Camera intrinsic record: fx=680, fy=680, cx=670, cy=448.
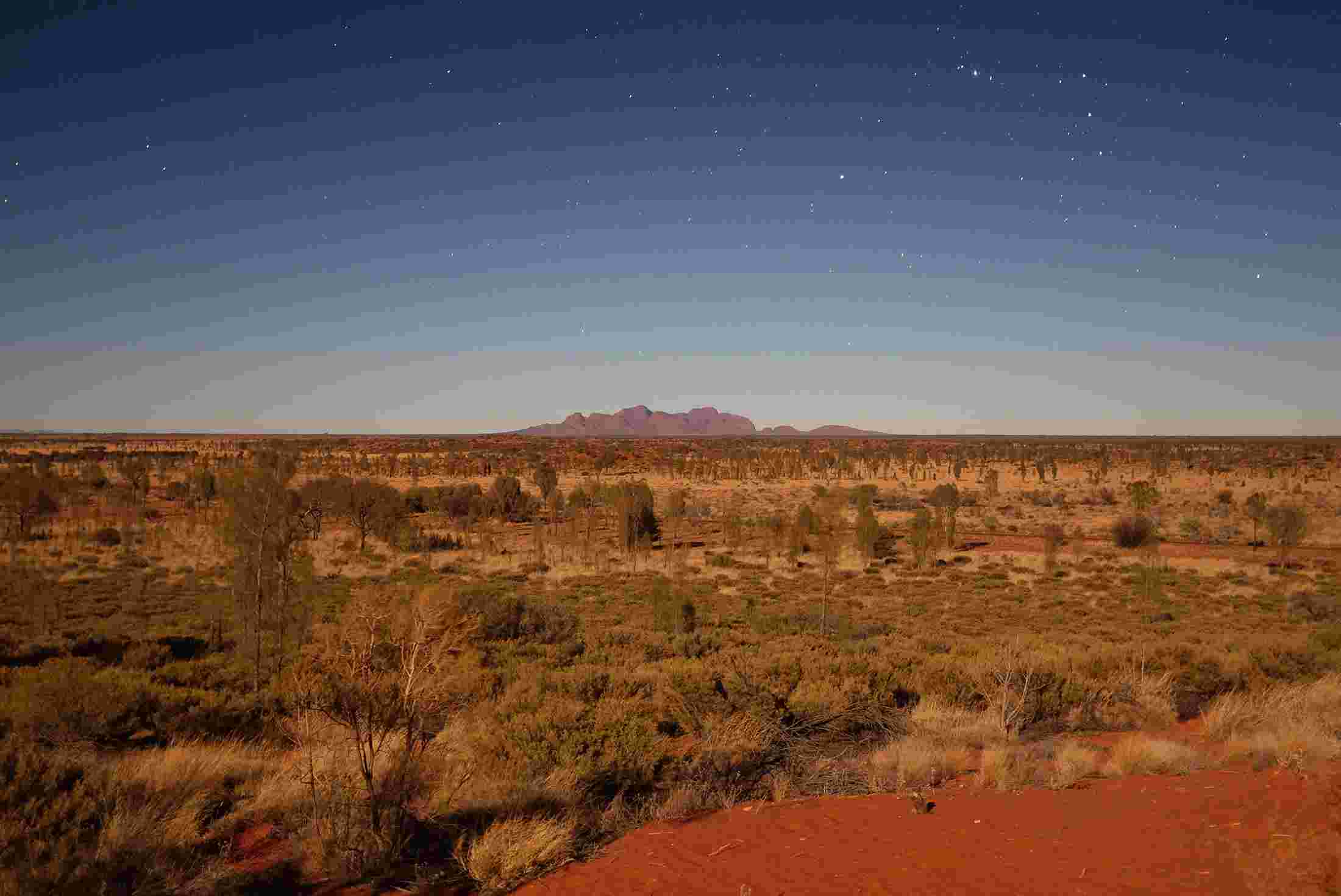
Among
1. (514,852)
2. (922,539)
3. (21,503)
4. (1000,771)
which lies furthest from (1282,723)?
(21,503)

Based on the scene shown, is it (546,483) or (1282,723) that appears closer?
(1282,723)

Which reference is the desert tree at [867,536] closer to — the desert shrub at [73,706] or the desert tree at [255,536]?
the desert tree at [255,536]

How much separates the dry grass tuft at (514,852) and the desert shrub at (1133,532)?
3687cm

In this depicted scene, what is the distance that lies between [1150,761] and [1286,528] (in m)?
29.9

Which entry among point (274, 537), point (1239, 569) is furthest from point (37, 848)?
point (1239, 569)

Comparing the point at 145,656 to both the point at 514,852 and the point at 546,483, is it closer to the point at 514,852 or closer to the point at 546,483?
the point at 514,852

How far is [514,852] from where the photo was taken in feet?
18.7

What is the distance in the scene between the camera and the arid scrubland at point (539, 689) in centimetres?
609

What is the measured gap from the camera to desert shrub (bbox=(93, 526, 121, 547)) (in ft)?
103

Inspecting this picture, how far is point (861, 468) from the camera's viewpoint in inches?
3428

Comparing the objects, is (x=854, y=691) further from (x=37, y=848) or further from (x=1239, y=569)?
(x=1239, y=569)

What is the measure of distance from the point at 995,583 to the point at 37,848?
28.5m

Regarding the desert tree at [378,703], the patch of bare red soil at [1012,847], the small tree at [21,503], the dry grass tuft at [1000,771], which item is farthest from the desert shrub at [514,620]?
the small tree at [21,503]

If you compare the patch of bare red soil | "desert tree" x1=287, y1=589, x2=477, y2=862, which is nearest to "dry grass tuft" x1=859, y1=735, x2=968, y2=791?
the patch of bare red soil
